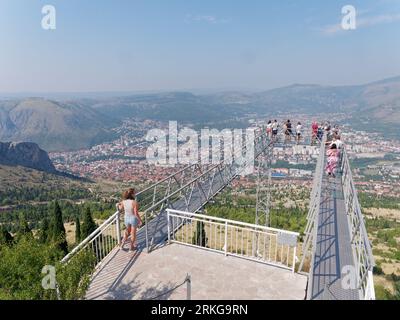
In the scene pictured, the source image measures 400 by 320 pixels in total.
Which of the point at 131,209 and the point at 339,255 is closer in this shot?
the point at 339,255

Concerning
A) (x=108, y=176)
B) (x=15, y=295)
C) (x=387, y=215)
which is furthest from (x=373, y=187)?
(x=15, y=295)

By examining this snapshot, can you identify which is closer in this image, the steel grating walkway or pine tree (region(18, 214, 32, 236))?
the steel grating walkway

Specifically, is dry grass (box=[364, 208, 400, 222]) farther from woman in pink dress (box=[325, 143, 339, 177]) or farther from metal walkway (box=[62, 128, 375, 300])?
metal walkway (box=[62, 128, 375, 300])

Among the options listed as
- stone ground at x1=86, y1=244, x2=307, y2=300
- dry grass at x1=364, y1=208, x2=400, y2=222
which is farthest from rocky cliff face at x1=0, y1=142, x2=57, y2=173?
stone ground at x1=86, y1=244, x2=307, y2=300

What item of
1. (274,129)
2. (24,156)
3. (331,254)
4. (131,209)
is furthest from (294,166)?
(24,156)

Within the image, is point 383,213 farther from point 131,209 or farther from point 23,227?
point 131,209
